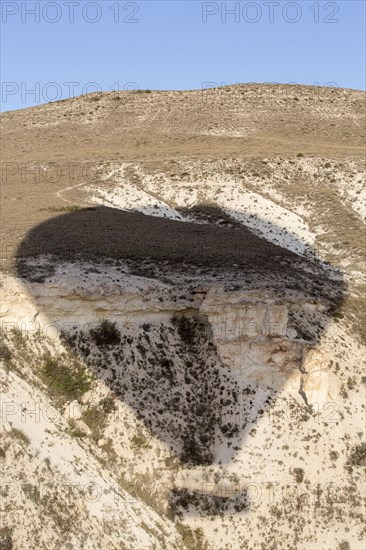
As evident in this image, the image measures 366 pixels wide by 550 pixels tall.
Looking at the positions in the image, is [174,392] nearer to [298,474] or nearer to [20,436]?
[298,474]

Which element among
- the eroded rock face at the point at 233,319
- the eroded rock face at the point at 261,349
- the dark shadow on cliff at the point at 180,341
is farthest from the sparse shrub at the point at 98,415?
the eroded rock face at the point at 261,349

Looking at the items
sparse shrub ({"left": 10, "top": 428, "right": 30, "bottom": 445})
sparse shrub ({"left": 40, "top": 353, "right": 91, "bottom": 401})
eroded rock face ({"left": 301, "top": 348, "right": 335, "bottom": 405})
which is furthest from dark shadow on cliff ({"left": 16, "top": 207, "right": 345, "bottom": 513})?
sparse shrub ({"left": 10, "top": 428, "right": 30, "bottom": 445})

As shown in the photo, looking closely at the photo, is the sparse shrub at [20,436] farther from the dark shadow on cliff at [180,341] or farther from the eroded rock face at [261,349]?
the eroded rock face at [261,349]

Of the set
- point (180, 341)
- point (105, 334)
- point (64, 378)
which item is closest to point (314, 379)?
point (180, 341)

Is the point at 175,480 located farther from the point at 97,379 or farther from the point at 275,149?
the point at 275,149

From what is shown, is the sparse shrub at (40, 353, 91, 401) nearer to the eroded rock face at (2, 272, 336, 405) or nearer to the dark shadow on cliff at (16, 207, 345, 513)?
the dark shadow on cliff at (16, 207, 345, 513)

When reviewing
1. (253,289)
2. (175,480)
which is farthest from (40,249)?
(175,480)
